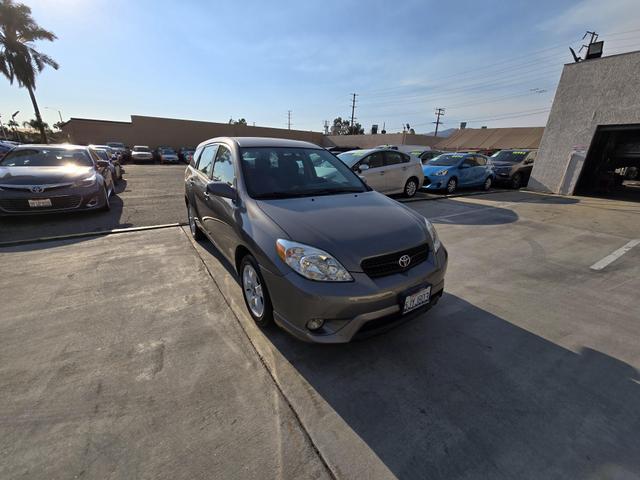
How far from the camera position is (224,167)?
135 inches

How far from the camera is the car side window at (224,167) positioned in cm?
318

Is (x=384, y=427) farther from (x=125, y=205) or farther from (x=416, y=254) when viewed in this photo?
(x=125, y=205)

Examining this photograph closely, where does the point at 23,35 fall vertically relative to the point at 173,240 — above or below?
above

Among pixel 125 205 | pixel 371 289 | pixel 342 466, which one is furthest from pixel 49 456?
pixel 125 205

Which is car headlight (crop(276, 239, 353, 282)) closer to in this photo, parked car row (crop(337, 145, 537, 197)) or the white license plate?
the white license plate

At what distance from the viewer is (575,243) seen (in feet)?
17.3

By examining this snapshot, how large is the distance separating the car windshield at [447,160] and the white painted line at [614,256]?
19.8ft

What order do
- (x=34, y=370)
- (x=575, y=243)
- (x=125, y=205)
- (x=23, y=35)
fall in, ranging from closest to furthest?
(x=34, y=370)
(x=575, y=243)
(x=125, y=205)
(x=23, y=35)

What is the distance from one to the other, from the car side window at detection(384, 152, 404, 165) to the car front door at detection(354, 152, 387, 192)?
166 millimetres

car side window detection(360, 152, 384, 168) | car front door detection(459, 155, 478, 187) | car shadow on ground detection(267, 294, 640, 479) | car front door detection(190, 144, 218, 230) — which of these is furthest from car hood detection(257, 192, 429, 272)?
car front door detection(459, 155, 478, 187)

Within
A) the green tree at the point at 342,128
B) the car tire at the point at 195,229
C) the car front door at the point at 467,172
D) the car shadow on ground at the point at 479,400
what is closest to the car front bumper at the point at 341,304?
the car shadow on ground at the point at 479,400

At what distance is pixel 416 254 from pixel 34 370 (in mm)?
2987

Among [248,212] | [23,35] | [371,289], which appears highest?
[23,35]

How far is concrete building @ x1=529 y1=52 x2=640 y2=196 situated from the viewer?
8.99 m
